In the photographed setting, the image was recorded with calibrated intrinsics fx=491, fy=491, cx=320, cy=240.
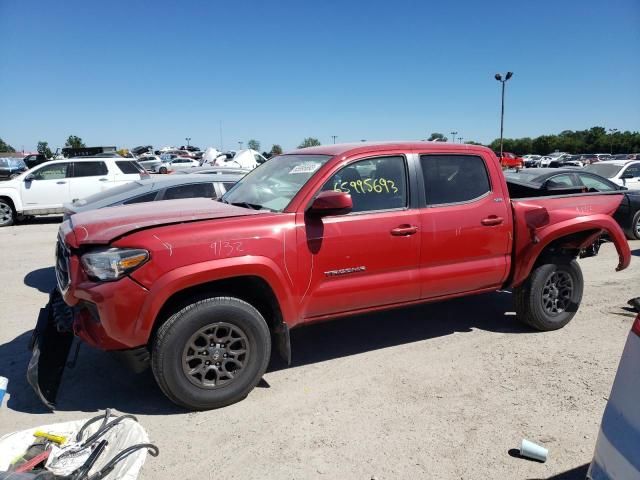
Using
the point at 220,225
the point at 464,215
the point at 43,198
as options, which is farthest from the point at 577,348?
the point at 43,198

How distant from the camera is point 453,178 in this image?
438 cm

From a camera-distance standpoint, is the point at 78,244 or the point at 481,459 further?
the point at 78,244

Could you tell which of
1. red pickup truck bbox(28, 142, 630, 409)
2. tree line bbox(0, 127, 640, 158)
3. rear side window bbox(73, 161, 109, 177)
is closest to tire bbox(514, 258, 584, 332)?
red pickup truck bbox(28, 142, 630, 409)

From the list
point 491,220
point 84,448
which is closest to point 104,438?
point 84,448

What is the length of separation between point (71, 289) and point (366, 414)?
214 cm

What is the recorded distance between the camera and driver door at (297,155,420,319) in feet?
12.0

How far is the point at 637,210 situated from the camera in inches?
399

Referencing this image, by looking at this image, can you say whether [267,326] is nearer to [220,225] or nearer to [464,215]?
[220,225]

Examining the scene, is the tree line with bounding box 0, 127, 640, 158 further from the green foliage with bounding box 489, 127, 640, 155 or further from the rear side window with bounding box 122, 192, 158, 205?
the rear side window with bounding box 122, 192, 158, 205

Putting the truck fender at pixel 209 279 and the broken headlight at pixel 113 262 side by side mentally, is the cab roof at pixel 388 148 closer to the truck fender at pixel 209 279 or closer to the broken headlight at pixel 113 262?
the truck fender at pixel 209 279

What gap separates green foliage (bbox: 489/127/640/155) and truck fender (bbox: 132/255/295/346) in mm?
77662

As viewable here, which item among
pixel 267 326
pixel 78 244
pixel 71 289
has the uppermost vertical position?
pixel 78 244

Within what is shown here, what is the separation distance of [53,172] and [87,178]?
0.83m

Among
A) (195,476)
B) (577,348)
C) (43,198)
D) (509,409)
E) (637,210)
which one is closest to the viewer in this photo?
(195,476)
